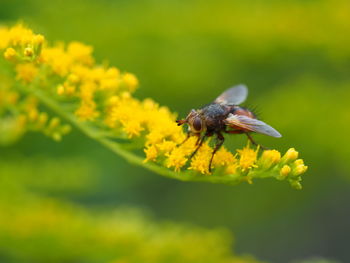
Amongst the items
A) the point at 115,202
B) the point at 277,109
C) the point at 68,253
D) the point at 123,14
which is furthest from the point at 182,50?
the point at 68,253

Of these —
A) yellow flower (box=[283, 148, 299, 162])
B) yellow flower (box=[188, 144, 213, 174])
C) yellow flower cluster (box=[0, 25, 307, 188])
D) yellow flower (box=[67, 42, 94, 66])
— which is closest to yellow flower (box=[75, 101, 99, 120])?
yellow flower cluster (box=[0, 25, 307, 188])

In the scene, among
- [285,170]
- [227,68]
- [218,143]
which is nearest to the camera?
[285,170]

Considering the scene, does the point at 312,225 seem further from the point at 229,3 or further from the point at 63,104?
the point at 63,104

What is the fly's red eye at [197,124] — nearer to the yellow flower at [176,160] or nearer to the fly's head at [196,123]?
the fly's head at [196,123]

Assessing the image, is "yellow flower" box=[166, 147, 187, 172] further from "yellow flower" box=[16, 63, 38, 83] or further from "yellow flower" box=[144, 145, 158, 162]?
Answer: "yellow flower" box=[16, 63, 38, 83]

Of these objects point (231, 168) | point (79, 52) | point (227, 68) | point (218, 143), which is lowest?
point (231, 168)

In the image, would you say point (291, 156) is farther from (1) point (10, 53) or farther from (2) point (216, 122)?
(1) point (10, 53)

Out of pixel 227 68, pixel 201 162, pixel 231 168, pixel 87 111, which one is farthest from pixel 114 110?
pixel 227 68
